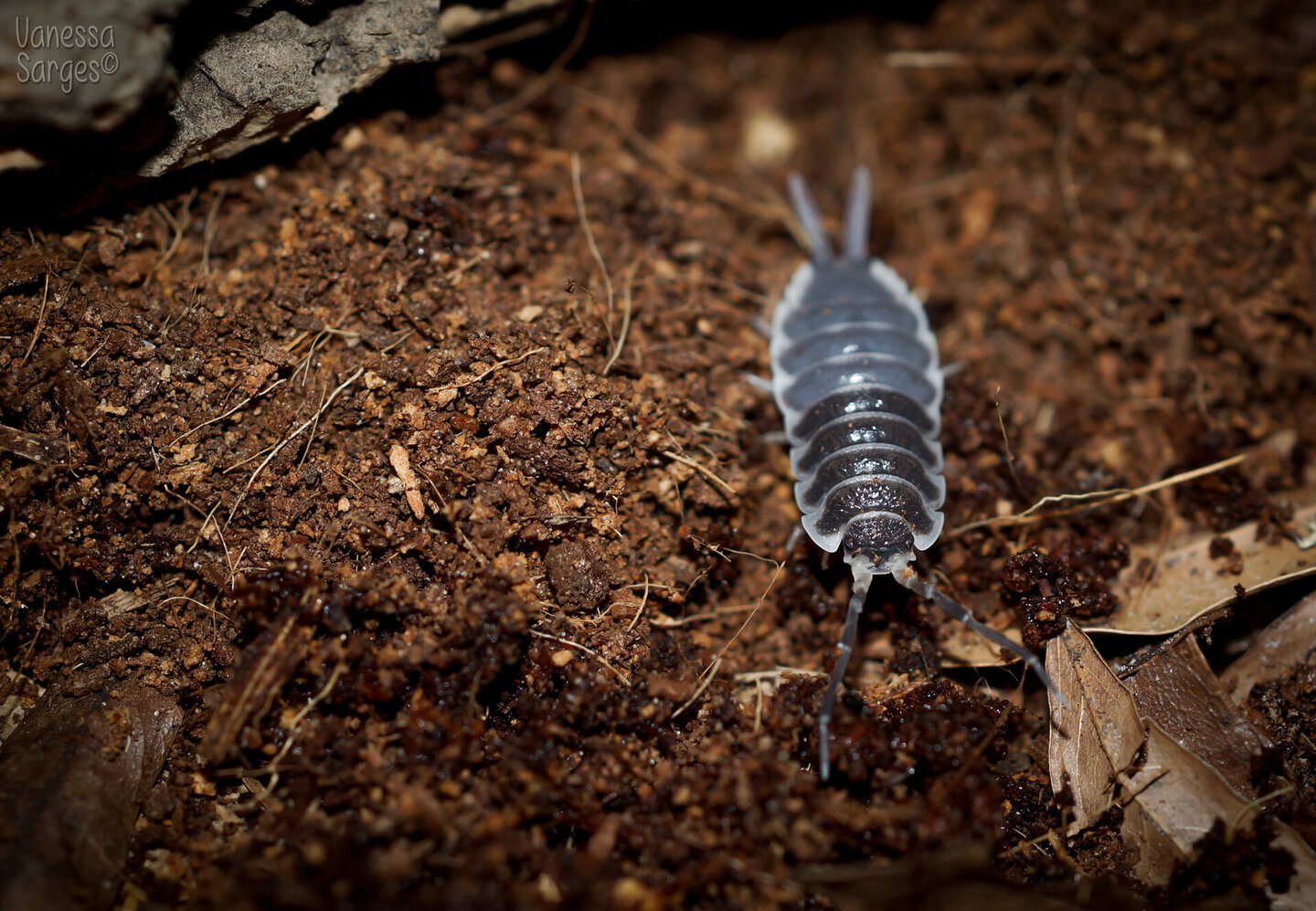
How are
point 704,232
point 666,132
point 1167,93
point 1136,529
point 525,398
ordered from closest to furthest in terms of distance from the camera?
point 525,398 < point 1136,529 < point 704,232 < point 1167,93 < point 666,132

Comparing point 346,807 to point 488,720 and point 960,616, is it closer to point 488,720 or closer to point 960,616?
point 488,720

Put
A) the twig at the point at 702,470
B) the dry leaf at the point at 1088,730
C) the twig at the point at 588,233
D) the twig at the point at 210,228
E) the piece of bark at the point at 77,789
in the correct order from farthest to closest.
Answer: the twig at the point at 588,233, the twig at the point at 210,228, the twig at the point at 702,470, the dry leaf at the point at 1088,730, the piece of bark at the point at 77,789

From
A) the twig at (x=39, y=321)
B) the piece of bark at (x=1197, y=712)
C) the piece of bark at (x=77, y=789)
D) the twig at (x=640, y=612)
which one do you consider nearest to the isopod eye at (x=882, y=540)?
the twig at (x=640, y=612)

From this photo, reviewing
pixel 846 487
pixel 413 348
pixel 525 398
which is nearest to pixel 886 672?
pixel 846 487

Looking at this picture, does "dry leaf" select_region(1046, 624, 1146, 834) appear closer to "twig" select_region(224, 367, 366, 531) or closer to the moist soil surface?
the moist soil surface

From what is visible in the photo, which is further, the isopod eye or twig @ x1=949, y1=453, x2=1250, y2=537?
twig @ x1=949, y1=453, x2=1250, y2=537

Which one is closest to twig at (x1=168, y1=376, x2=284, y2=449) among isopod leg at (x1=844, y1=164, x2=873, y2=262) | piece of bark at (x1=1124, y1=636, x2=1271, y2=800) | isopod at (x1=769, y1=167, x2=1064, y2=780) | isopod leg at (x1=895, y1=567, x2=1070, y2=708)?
isopod at (x1=769, y1=167, x2=1064, y2=780)

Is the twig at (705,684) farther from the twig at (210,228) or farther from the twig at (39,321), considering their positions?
the twig at (39,321)
